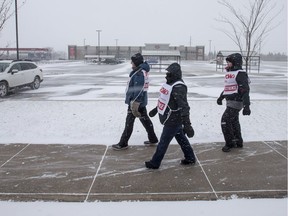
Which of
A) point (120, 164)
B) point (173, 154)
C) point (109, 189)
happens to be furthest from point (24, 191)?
point (173, 154)

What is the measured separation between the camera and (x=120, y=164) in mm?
5902

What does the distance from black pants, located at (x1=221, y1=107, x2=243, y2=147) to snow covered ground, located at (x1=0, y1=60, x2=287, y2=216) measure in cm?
86

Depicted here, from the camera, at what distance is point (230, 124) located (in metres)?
6.45

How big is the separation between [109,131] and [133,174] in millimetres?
2894

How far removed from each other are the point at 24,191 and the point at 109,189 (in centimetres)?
111

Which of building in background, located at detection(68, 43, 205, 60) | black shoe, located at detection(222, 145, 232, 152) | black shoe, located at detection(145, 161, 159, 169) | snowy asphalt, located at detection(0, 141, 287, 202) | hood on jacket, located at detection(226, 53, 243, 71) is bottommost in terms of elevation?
snowy asphalt, located at detection(0, 141, 287, 202)

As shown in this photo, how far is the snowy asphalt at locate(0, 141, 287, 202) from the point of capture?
4691 mm

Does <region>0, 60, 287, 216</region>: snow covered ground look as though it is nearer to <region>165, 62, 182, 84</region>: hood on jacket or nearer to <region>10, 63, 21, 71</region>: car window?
<region>165, 62, 182, 84</region>: hood on jacket

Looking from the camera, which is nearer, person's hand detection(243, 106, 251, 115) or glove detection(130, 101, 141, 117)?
person's hand detection(243, 106, 251, 115)

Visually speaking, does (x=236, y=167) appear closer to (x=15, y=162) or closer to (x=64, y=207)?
(x=64, y=207)

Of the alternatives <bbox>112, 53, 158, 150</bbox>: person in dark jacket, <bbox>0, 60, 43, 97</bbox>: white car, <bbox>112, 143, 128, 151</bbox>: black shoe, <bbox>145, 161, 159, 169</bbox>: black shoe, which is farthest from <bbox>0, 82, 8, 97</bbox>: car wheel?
<bbox>145, 161, 159, 169</bbox>: black shoe

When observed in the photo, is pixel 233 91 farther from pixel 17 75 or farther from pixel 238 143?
pixel 17 75

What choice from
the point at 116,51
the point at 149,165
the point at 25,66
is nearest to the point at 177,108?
the point at 149,165

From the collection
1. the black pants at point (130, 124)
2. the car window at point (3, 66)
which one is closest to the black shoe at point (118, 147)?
the black pants at point (130, 124)
